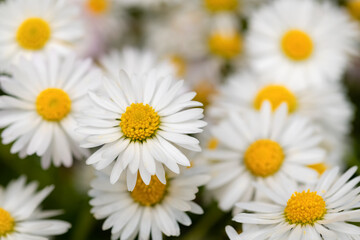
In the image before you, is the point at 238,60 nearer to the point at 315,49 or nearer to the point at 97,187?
the point at 315,49

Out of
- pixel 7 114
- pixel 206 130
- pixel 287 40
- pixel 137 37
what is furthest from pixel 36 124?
pixel 137 37

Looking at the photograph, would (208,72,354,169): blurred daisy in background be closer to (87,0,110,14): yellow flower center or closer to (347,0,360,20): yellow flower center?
(347,0,360,20): yellow flower center

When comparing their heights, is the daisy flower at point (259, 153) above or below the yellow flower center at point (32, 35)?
below

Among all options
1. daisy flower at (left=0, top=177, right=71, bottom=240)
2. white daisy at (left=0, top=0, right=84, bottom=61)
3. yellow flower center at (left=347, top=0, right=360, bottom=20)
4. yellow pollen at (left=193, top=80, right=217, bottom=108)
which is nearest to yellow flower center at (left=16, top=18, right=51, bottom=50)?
white daisy at (left=0, top=0, right=84, bottom=61)

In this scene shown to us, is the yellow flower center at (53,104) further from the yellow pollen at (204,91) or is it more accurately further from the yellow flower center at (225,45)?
the yellow flower center at (225,45)

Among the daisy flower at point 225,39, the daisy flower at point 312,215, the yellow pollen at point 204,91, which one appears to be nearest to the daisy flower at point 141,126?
the daisy flower at point 312,215

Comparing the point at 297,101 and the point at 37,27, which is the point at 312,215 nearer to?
the point at 297,101
